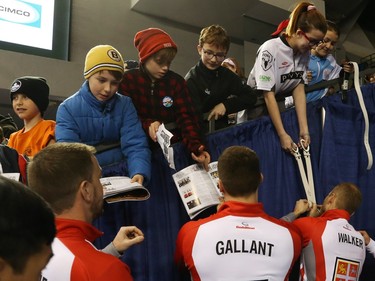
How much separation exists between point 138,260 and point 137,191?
382mm

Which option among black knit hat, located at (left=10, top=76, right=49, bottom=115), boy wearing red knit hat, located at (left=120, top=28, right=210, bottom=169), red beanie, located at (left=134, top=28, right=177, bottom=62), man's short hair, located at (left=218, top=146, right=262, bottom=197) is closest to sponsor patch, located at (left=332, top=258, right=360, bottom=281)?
man's short hair, located at (left=218, top=146, right=262, bottom=197)

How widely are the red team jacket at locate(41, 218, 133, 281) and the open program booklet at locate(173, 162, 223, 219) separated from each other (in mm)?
723

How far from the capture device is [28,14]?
218 inches

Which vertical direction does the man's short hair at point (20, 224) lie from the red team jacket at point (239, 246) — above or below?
above

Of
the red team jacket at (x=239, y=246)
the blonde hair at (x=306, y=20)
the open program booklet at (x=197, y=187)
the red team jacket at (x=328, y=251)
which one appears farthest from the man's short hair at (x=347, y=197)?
the blonde hair at (x=306, y=20)

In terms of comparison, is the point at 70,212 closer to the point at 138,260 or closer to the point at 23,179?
the point at 23,179

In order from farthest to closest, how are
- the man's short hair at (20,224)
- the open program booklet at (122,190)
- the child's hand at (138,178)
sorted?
the child's hand at (138,178)
the open program booklet at (122,190)
the man's short hair at (20,224)

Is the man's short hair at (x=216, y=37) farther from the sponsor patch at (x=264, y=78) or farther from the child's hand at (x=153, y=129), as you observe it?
the child's hand at (x=153, y=129)

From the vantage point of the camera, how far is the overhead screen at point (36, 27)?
5.48 metres

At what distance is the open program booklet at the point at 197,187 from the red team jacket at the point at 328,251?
38cm

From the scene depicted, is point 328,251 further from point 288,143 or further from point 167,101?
point 167,101

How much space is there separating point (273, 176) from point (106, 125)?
0.87 metres

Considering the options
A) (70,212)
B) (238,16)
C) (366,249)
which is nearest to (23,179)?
(70,212)

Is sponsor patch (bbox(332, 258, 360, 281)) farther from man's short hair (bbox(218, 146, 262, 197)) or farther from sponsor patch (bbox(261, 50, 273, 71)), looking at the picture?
sponsor patch (bbox(261, 50, 273, 71))
